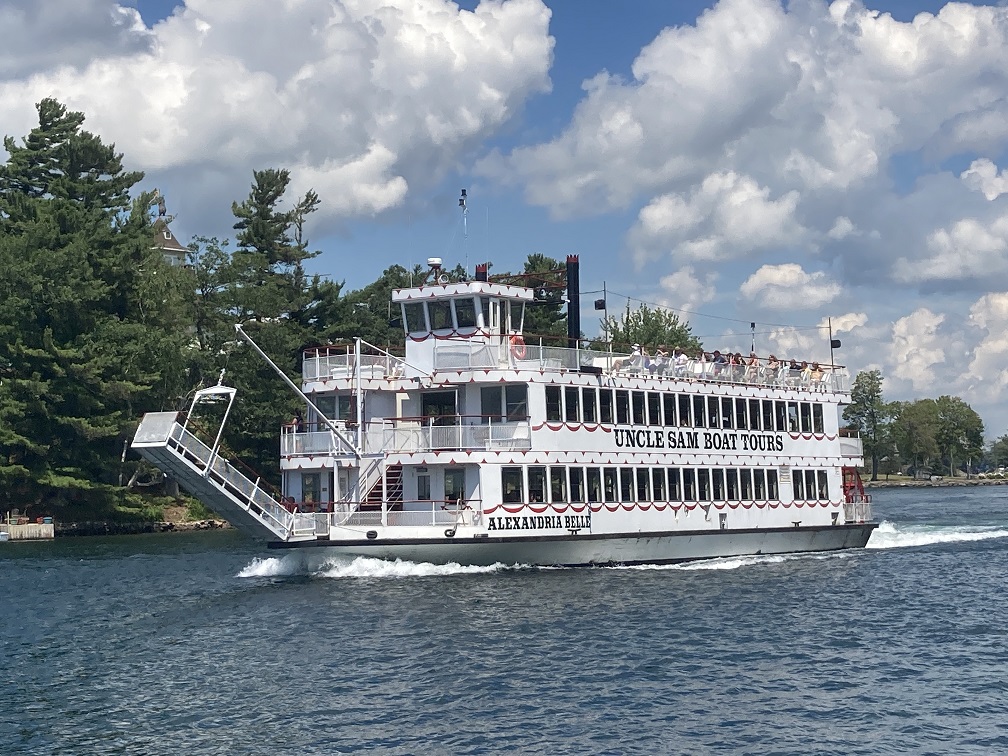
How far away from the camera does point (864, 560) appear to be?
144 feet

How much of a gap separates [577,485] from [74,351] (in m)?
35.3

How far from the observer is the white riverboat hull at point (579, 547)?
114 ft

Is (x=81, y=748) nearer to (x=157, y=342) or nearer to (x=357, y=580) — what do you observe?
(x=357, y=580)

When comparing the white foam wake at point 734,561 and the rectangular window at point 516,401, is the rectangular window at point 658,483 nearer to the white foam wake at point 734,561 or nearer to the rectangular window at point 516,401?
the white foam wake at point 734,561

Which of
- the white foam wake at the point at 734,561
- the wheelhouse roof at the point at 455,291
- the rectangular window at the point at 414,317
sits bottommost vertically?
the white foam wake at the point at 734,561

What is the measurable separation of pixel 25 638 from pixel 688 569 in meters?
19.9

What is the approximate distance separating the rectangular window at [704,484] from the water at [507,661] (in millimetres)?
2603

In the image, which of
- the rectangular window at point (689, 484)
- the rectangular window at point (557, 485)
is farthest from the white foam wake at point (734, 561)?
the rectangular window at point (557, 485)

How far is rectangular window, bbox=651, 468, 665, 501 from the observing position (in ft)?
132

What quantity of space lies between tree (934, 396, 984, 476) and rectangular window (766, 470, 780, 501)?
149 metres

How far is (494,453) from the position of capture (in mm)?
36688

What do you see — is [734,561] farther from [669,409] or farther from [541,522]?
[541,522]

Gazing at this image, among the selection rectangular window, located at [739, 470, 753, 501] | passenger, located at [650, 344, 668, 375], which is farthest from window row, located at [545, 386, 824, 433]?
rectangular window, located at [739, 470, 753, 501]

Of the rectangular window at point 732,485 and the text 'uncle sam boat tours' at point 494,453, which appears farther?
the rectangular window at point 732,485
